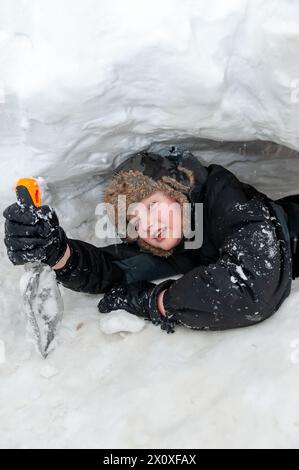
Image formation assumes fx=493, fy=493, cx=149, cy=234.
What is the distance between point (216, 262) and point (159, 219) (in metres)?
0.24

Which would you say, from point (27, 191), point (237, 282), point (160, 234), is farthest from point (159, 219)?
point (27, 191)

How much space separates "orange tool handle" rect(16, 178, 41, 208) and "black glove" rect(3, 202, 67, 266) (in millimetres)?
17

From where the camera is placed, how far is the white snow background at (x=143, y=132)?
117 centimetres

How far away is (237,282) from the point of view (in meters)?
1.44

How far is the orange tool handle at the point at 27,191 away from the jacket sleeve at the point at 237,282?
50 centimetres

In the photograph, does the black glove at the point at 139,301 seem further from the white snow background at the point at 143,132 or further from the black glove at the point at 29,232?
the black glove at the point at 29,232

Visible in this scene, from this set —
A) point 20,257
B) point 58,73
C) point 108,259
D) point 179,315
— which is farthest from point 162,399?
point 58,73

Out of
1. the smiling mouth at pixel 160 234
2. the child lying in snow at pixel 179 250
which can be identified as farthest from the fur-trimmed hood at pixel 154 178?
the smiling mouth at pixel 160 234

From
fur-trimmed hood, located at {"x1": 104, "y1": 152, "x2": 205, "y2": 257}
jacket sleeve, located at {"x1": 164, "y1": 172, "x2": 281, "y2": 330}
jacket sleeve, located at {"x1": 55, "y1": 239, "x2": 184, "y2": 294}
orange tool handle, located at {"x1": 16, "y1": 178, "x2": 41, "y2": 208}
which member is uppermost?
orange tool handle, located at {"x1": 16, "y1": 178, "x2": 41, "y2": 208}

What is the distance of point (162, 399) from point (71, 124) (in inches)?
32.0

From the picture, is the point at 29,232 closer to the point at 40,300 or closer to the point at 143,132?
the point at 40,300

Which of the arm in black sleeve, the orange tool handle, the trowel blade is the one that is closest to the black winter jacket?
the arm in black sleeve

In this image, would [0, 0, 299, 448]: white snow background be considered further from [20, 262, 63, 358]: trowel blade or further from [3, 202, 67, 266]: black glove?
[3, 202, 67, 266]: black glove

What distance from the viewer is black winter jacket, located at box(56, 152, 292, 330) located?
1422mm
